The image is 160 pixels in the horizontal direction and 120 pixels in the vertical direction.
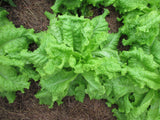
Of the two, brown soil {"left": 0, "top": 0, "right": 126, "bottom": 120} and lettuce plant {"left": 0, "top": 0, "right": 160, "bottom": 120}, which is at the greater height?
lettuce plant {"left": 0, "top": 0, "right": 160, "bottom": 120}

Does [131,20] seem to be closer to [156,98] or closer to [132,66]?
[132,66]

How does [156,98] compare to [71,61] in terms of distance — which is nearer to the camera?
[71,61]

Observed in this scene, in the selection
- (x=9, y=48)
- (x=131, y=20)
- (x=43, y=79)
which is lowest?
(x=43, y=79)

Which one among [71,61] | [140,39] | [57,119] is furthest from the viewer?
[57,119]

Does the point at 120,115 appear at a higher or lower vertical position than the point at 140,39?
lower

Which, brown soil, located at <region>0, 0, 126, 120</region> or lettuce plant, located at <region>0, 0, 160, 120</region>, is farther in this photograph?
brown soil, located at <region>0, 0, 126, 120</region>

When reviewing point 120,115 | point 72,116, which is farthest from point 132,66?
point 72,116

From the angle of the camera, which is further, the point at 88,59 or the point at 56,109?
the point at 56,109

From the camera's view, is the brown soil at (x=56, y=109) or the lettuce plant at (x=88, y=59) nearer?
the lettuce plant at (x=88, y=59)

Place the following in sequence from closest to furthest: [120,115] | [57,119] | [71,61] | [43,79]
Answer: [71,61] → [43,79] → [120,115] → [57,119]

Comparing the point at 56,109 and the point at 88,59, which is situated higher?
the point at 88,59

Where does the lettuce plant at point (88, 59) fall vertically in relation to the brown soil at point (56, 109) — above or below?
above
